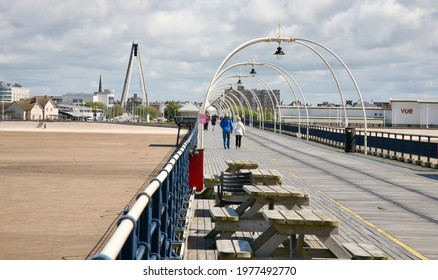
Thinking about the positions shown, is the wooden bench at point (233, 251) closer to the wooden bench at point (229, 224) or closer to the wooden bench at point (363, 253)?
the wooden bench at point (363, 253)

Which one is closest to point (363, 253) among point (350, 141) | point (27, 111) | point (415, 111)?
point (350, 141)

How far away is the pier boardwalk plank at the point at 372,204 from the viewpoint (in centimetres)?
965

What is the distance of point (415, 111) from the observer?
127750mm

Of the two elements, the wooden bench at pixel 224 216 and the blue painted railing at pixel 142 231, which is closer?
the blue painted railing at pixel 142 231

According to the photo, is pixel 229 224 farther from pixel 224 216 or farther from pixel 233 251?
pixel 233 251

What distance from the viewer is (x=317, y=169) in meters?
23.2

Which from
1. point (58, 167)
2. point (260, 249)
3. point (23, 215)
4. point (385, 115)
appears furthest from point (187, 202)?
point (385, 115)

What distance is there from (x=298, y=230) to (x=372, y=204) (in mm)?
6690

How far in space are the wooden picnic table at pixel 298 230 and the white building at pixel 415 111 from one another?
11980 cm

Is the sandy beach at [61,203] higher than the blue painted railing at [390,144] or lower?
lower

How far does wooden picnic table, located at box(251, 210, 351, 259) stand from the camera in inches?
300

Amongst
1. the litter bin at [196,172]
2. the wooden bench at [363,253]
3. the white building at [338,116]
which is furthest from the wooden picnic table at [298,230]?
the white building at [338,116]
